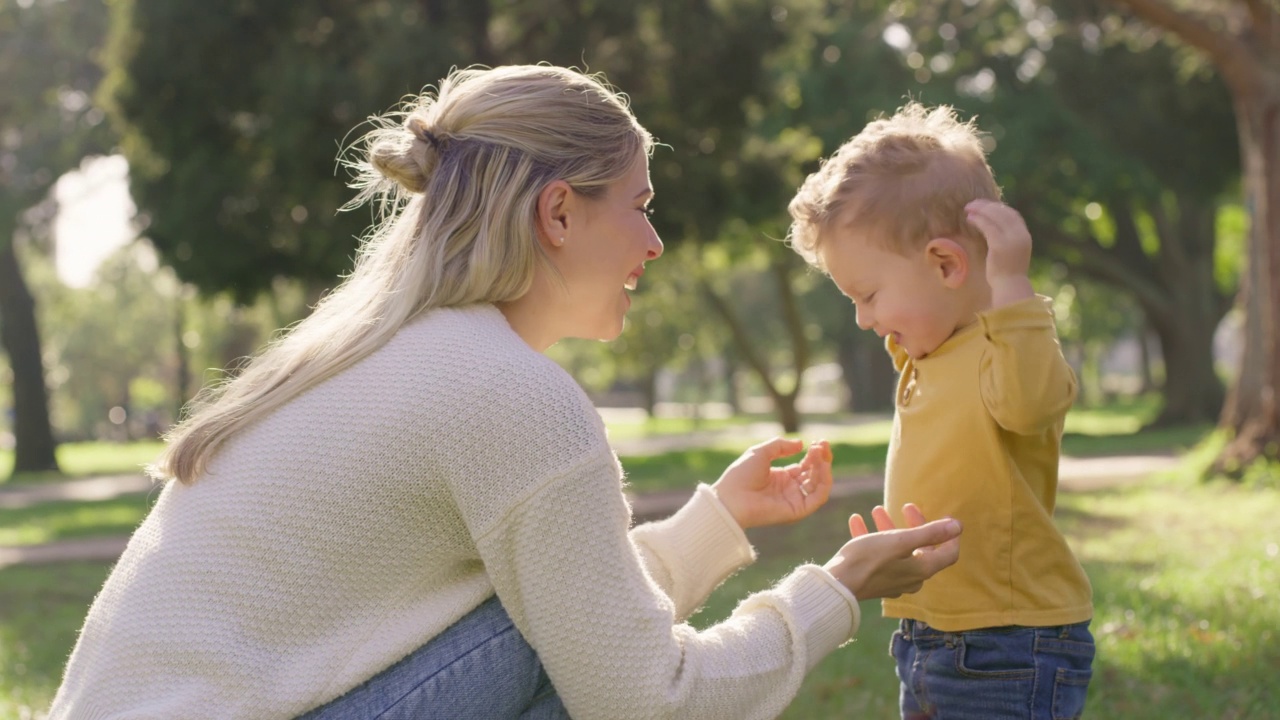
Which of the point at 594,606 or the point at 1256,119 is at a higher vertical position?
the point at 1256,119

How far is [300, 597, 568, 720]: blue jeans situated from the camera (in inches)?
85.5

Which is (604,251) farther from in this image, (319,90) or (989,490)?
(319,90)

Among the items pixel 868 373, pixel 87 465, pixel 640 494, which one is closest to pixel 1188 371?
pixel 640 494

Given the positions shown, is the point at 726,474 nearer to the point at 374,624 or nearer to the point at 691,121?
the point at 374,624

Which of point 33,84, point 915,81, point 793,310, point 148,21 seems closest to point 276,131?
point 148,21

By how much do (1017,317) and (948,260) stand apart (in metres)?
0.28

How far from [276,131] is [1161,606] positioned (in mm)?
10795

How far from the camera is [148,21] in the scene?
551 inches

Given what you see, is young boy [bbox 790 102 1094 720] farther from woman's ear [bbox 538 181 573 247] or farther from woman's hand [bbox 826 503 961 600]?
woman's ear [bbox 538 181 573 247]

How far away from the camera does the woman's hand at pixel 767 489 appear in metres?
3.03

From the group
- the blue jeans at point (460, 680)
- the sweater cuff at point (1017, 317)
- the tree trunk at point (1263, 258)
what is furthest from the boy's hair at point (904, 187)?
the tree trunk at point (1263, 258)

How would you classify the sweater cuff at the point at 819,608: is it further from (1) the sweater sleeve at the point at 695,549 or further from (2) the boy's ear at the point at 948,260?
(2) the boy's ear at the point at 948,260

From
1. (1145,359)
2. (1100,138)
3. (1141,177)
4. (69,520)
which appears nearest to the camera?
(69,520)

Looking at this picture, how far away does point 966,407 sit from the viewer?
9.05 feet
